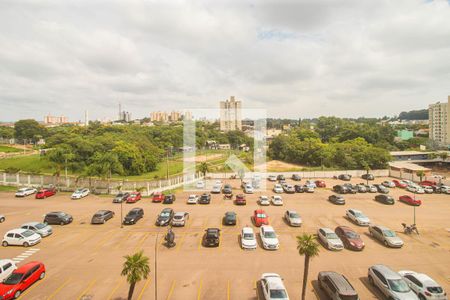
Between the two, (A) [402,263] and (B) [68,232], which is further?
(B) [68,232]

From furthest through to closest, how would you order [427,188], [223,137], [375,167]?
[223,137] < [375,167] < [427,188]

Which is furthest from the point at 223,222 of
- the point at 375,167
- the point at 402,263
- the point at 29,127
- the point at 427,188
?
the point at 29,127

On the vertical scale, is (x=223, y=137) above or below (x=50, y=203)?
above

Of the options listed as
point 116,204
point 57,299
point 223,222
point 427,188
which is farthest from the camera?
point 427,188

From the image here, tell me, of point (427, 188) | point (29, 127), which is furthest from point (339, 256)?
point (29, 127)

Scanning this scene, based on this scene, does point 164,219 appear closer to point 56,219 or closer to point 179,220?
point 179,220

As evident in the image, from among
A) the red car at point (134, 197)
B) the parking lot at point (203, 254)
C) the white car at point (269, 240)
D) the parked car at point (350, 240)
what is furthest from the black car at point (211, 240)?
the red car at point (134, 197)

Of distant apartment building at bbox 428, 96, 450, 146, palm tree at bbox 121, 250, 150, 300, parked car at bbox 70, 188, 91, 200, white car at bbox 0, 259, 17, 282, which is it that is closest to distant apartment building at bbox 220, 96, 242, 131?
distant apartment building at bbox 428, 96, 450, 146

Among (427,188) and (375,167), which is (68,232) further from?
(375,167)
